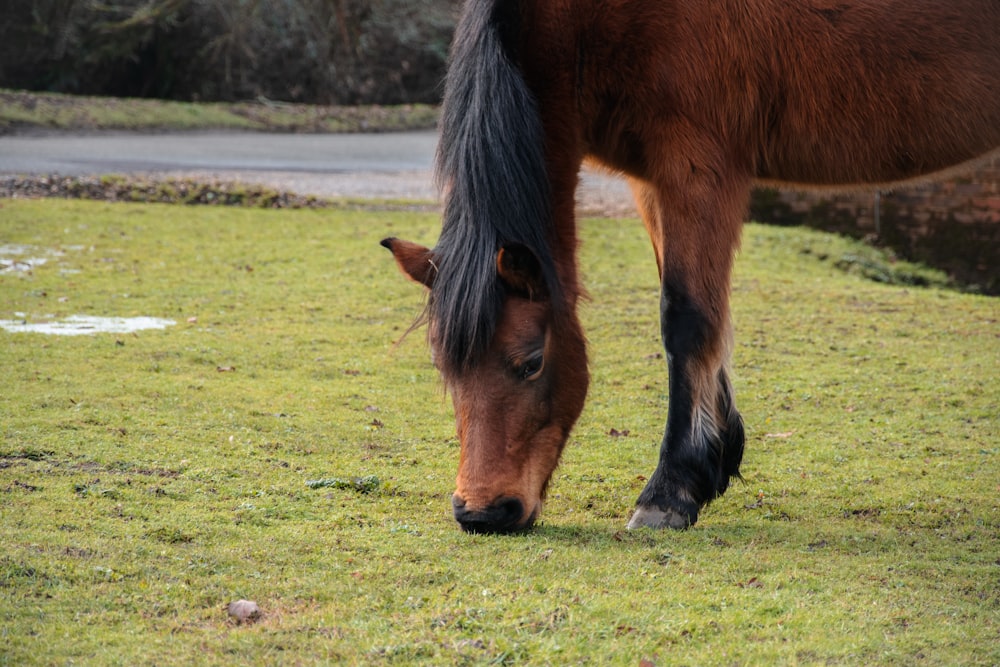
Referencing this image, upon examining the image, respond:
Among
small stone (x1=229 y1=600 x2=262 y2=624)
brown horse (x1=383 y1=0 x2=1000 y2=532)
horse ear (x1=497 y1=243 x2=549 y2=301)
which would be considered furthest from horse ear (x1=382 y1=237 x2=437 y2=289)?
small stone (x1=229 y1=600 x2=262 y2=624)

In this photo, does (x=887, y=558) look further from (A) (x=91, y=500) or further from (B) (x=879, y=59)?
(A) (x=91, y=500)

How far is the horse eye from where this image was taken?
386 centimetres

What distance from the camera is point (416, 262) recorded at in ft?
13.5

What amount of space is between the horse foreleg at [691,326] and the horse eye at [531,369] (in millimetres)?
610

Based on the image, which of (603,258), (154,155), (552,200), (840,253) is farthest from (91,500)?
(154,155)

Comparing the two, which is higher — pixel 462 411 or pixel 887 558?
pixel 462 411

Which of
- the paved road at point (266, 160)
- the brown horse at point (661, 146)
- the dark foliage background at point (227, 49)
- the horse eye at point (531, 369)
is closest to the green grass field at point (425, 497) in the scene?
the brown horse at point (661, 146)

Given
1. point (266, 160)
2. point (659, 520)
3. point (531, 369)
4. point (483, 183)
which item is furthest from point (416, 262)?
point (266, 160)

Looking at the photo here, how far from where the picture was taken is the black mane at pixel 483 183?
376 cm

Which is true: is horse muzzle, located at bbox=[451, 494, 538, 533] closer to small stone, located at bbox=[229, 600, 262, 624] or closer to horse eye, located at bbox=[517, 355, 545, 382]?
horse eye, located at bbox=[517, 355, 545, 382]

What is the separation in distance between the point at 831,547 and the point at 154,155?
1566 cm

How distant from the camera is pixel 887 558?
12.2 ft

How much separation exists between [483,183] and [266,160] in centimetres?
1464

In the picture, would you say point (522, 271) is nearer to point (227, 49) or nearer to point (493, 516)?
point (493, 516)
